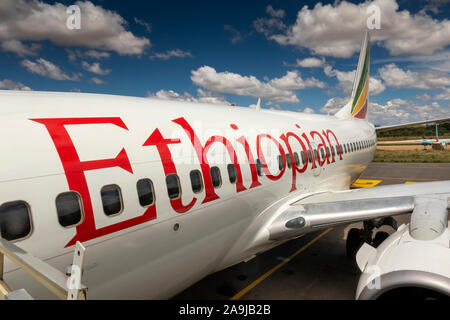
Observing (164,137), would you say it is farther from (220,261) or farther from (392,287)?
(392,287)

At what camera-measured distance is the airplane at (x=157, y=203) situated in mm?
2986

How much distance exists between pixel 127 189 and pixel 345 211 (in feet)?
17.1

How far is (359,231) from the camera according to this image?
9000 millimetres

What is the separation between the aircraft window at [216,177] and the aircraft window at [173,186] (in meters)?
0.86

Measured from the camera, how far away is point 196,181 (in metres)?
4.81

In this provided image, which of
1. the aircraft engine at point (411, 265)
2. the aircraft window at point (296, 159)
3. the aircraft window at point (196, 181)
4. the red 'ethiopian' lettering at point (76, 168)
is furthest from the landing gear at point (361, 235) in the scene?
the red 'ethiopian' lettering at point (76, 168)

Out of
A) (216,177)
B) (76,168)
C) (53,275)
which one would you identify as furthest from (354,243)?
(53,275)

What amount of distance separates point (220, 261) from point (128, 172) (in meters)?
2.78

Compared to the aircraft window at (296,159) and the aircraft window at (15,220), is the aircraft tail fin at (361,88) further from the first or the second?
the aircraft window at (15,220)
